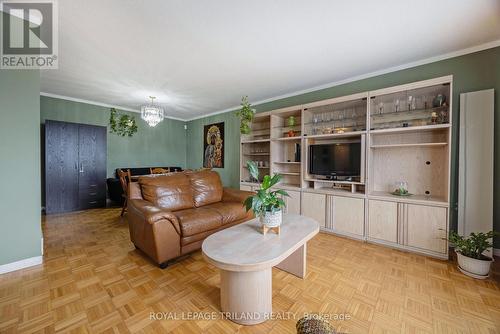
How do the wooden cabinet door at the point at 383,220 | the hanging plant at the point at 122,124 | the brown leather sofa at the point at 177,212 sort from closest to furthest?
1. the brown leather sofa at the point at 177,212
2. the wooden cabinet door at the point at 383,220
3. the hanging plant at the point at 122,124

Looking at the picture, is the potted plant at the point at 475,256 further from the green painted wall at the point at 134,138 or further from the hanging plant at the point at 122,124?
the green painted wall at the point at 134,138

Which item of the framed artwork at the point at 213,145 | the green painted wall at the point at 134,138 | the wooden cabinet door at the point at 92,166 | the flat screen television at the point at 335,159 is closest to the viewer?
the flat screen television at the point at 335,159

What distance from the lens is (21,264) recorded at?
2.05 m

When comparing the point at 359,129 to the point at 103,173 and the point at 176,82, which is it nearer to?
the point at 176,82

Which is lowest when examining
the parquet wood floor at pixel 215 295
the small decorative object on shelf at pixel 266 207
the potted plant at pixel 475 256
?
the parquet wood floor at pixel 215 295

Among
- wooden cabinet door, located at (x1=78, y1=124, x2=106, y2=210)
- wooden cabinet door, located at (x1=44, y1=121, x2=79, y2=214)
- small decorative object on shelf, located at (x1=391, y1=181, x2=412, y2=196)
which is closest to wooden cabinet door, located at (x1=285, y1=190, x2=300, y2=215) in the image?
small decorative object on shelf, located at (x1=391, y1=181, x2=412, y2=196)

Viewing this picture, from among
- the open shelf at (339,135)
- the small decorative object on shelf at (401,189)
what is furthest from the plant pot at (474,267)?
the open shelf at (339,135)

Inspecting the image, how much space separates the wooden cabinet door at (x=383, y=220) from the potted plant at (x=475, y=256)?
0.58 metres

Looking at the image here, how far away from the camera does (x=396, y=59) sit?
266 centimetres

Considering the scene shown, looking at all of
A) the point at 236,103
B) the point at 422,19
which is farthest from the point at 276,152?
the point at 422,19

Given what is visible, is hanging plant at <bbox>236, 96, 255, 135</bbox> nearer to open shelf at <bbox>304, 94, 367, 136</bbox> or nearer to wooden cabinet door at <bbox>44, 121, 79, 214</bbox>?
open shelf at <bbox>304, 94, 367, 136</bbox>

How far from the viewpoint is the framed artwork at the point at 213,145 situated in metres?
5.59

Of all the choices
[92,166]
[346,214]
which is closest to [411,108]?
[346,214]

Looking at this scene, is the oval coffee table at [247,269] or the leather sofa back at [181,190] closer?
the oval coffee table at [247,269]
